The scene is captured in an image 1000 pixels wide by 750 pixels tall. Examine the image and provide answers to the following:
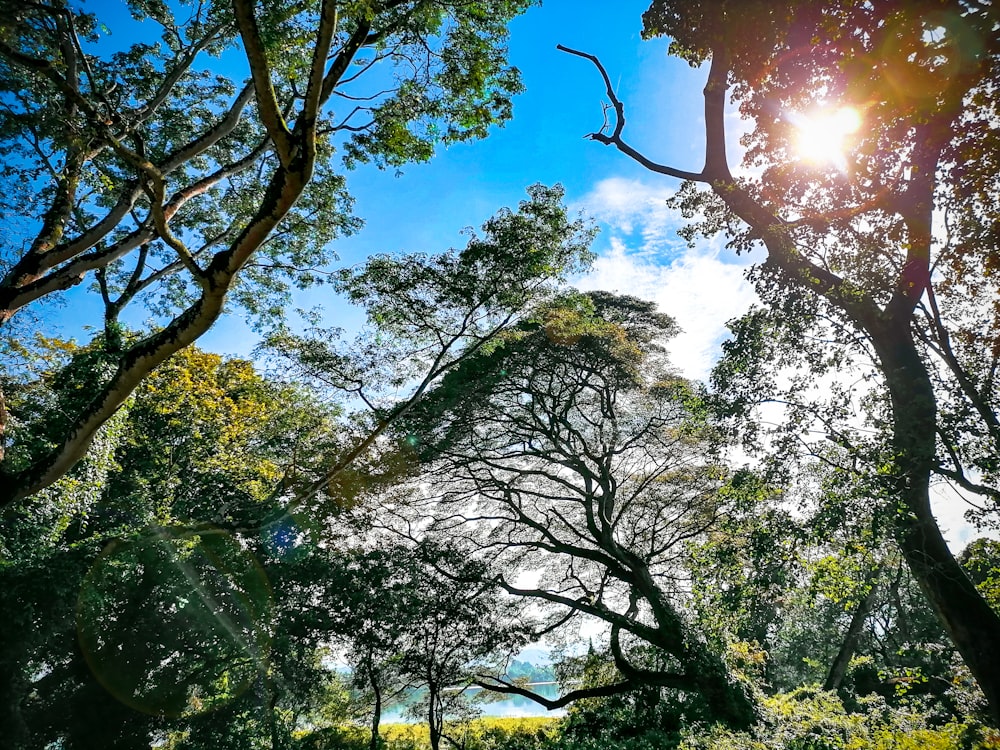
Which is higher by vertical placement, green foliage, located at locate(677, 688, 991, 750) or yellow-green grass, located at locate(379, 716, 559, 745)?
yellow-green grass, located at locate(379, 716, 559, 745)

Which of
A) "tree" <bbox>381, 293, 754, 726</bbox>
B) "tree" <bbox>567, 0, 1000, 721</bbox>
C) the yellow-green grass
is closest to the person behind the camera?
"tree" <bbox>567, 0, 1000, 721</bbox>

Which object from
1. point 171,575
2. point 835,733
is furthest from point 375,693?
point 835,733

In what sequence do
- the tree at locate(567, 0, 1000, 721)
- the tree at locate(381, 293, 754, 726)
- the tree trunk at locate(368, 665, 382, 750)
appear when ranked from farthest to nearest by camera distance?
1. the tree trunk at locate(368, 665, 382, 750)
2. the tree at locate(381, 293, 754, 726)
3. the tree at locate(567, 0, 1000, 721)

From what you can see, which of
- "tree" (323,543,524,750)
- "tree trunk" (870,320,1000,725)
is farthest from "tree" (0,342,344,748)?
"tree trunk" (870,320,1000,725)

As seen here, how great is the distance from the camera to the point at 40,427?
7.61 metres

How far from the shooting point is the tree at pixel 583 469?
10266 millimetres

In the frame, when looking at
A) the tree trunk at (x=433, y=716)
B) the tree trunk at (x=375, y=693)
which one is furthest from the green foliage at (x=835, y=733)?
the tree trunk at (x=375, y=693)

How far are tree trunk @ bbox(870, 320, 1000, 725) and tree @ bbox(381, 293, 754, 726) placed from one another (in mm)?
5115

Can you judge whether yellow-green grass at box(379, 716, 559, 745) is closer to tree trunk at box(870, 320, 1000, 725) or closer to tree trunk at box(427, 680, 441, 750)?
tree trunk at box(427, 680, 441, 750)

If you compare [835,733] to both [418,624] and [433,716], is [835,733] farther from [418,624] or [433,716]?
[433,716]

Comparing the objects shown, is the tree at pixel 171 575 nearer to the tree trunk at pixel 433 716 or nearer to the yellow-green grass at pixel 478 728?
the tree trunk at pixel 433 716

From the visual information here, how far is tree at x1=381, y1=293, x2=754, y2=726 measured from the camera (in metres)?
10.3

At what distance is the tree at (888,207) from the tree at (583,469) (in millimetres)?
4023

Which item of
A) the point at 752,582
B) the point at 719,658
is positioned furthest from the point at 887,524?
the point at 719,658
